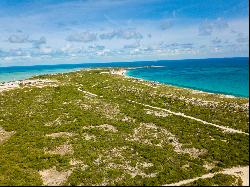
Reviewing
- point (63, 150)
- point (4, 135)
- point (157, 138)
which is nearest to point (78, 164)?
point (63, 150)

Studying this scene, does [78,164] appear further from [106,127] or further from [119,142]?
[106,127]

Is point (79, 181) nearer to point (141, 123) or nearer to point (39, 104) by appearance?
point (141, 123)

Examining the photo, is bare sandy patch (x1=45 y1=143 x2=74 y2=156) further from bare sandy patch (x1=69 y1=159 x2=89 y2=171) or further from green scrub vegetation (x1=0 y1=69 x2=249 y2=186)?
bare sandy patch (x1=69 y1=159 x2=89 y2=171)

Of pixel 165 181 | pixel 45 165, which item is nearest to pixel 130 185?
pixel 165 181

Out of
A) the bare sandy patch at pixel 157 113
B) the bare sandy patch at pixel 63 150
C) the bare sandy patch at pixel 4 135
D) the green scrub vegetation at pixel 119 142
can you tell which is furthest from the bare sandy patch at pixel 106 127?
the bare sandy patch at pixel 4 135

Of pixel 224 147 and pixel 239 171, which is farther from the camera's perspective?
pixel 224 147

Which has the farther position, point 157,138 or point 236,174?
point 157,138

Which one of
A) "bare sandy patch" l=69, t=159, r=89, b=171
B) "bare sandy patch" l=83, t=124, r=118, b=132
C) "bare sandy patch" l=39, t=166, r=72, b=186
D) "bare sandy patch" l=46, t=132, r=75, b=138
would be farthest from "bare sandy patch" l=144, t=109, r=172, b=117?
"bare sandy patch" l=39, t=166, r=72, b=186

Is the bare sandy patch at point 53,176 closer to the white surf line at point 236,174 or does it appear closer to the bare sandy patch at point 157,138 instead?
the white surf line at point 236,174
